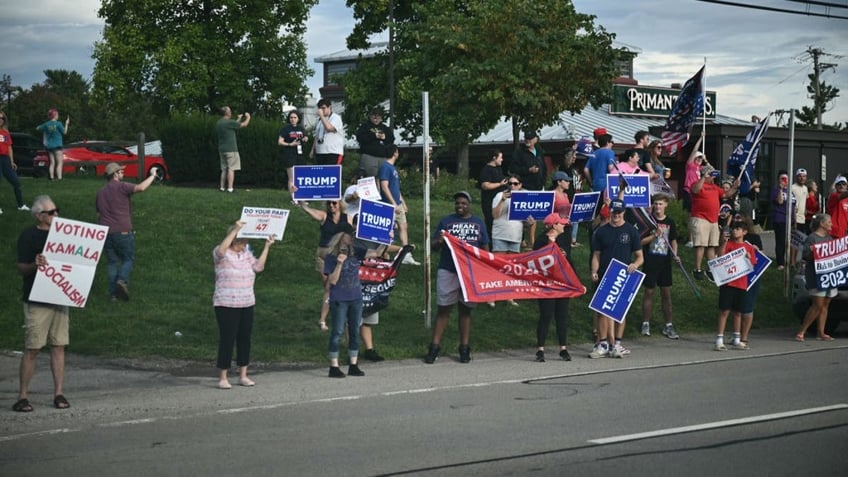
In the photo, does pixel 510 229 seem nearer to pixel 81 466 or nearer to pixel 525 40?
pixel 81 466

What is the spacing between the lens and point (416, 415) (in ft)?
33.7

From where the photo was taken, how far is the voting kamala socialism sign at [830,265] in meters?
16.9

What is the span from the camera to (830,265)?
55.6 feet

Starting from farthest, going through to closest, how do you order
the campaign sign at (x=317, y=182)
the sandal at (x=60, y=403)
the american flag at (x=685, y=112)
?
the american flag at (x=685, y=112)
the campaign sign at (x=317, y=182)
the sandal at (x=60, y=403)

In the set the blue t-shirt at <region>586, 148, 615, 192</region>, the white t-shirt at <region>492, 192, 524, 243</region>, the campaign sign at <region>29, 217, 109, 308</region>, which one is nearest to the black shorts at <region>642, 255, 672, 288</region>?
the white t-shirt at <region>492, 192, 524, 243</region>

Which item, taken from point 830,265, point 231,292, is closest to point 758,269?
point 830,265

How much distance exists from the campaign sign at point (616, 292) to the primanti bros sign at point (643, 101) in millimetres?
34765

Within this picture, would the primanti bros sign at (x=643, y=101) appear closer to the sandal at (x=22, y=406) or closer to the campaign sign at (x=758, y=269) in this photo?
the campaign sign at (x=758, y=269)

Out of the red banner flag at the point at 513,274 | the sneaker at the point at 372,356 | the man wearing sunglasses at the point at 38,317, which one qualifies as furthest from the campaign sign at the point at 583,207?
the man wearing sunglasses at the point at 38,317

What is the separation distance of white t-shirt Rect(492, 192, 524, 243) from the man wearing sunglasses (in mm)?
7793

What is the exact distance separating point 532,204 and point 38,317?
8051 mm

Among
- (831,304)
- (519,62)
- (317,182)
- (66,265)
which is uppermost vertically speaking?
(519,62)

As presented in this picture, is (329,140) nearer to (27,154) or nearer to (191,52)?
(27,154)

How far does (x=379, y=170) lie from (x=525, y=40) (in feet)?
40.9
